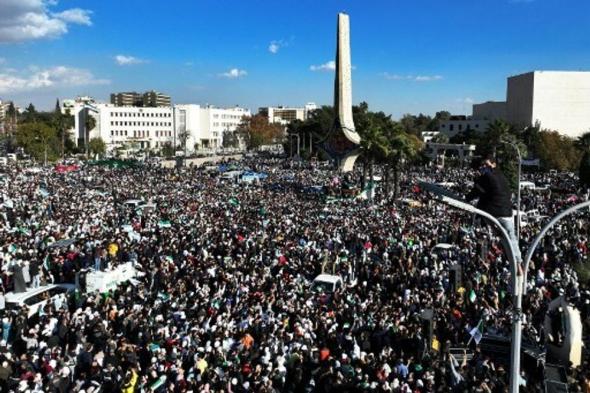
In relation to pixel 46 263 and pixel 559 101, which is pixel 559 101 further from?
pixel 46 263

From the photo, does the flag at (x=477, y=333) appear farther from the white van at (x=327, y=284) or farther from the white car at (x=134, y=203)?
the white car at (x=134, y=203)

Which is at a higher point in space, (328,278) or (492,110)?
(492,110)

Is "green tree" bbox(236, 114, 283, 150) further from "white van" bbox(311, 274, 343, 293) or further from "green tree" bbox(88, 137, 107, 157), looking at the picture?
"white van" bbox(311, 274, 343, 293)

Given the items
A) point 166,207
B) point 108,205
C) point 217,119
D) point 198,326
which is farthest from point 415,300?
point 217,119

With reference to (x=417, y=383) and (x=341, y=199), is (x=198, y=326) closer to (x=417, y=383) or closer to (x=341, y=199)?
(x=417, y=383)

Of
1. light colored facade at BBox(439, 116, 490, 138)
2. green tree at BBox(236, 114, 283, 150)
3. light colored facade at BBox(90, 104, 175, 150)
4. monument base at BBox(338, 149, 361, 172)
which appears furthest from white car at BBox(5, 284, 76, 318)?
green tree at BBox(236, 114, 283, 150)

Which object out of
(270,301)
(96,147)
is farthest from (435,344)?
(96,147)
